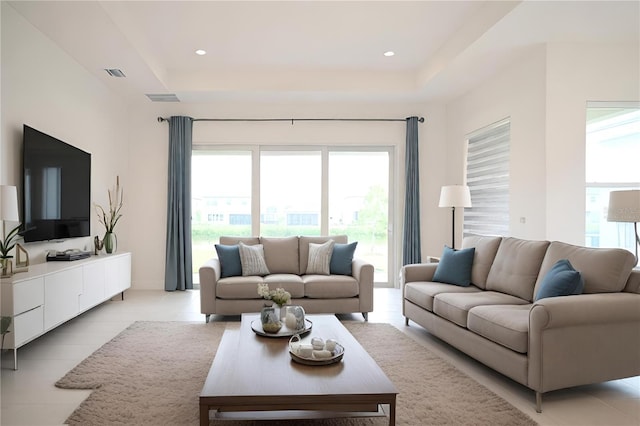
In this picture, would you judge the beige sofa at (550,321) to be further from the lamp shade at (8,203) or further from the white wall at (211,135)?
the lamp shade at (8,203)

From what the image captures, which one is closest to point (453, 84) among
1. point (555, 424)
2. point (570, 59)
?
point (570, 59)

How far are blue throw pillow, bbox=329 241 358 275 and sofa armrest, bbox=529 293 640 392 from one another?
2.46 meters

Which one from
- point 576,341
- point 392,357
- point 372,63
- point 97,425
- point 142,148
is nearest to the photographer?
point 97,425

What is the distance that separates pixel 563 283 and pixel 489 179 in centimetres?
283

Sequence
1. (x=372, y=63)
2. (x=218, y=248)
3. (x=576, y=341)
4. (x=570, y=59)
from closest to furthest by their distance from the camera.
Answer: (x=576, y=341) < (x=570, y=59) < (x=218, y=248) < (x=372, y=63)

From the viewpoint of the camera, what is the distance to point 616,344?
8.36 ft

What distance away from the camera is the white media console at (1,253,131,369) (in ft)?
9.84

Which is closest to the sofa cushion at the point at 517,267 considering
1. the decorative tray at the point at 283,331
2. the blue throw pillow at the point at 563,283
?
the blue throw pillow at the point at 563,283

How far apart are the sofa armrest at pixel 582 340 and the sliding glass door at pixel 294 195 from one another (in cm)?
406

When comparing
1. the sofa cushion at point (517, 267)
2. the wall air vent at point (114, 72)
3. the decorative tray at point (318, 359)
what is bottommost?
the decorative tray at point (318, 359)

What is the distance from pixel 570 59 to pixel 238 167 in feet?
14.6

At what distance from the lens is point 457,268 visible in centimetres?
400

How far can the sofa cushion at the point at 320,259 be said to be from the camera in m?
4.75

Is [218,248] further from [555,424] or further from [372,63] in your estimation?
[555,424]
